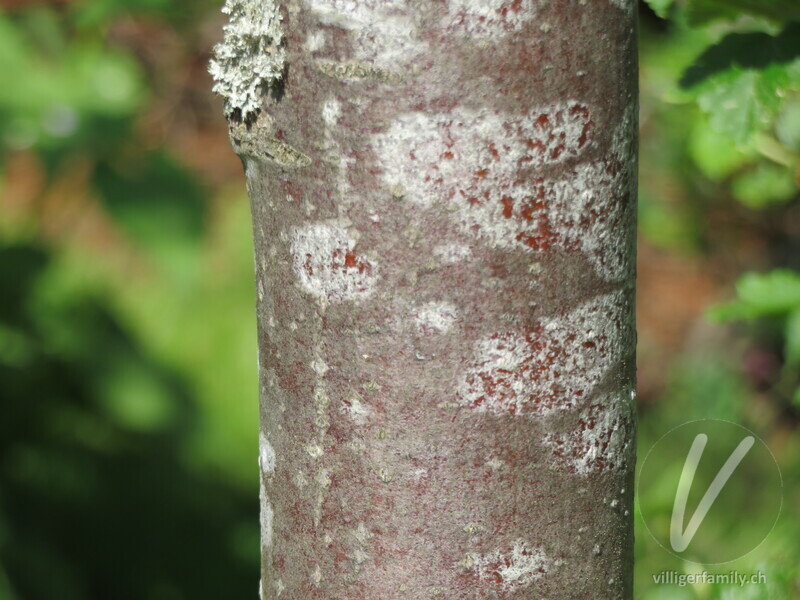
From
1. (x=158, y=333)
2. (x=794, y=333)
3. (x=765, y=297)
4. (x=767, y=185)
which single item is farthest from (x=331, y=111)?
(x=158, y=333)

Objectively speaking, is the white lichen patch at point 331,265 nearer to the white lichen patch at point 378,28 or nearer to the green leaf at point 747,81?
the white lichen patch at point 378,28

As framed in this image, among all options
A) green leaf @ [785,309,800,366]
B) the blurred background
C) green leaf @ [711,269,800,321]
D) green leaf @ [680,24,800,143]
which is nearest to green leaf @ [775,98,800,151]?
the blurred background

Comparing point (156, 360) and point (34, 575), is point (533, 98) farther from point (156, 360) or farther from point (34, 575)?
point (156, 360)

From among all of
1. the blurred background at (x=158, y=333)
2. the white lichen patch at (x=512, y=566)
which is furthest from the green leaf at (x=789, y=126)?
the white lichen patch at (x=512, y=566)

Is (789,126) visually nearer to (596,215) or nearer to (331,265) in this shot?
(596,215)

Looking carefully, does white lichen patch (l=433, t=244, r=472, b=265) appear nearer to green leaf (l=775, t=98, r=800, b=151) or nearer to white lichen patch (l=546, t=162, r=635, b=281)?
white lichen patch (l=546, t=162, r=635, b=281)

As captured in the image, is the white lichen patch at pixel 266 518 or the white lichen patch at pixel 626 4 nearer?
the white lichen patch at pixel 626 4
